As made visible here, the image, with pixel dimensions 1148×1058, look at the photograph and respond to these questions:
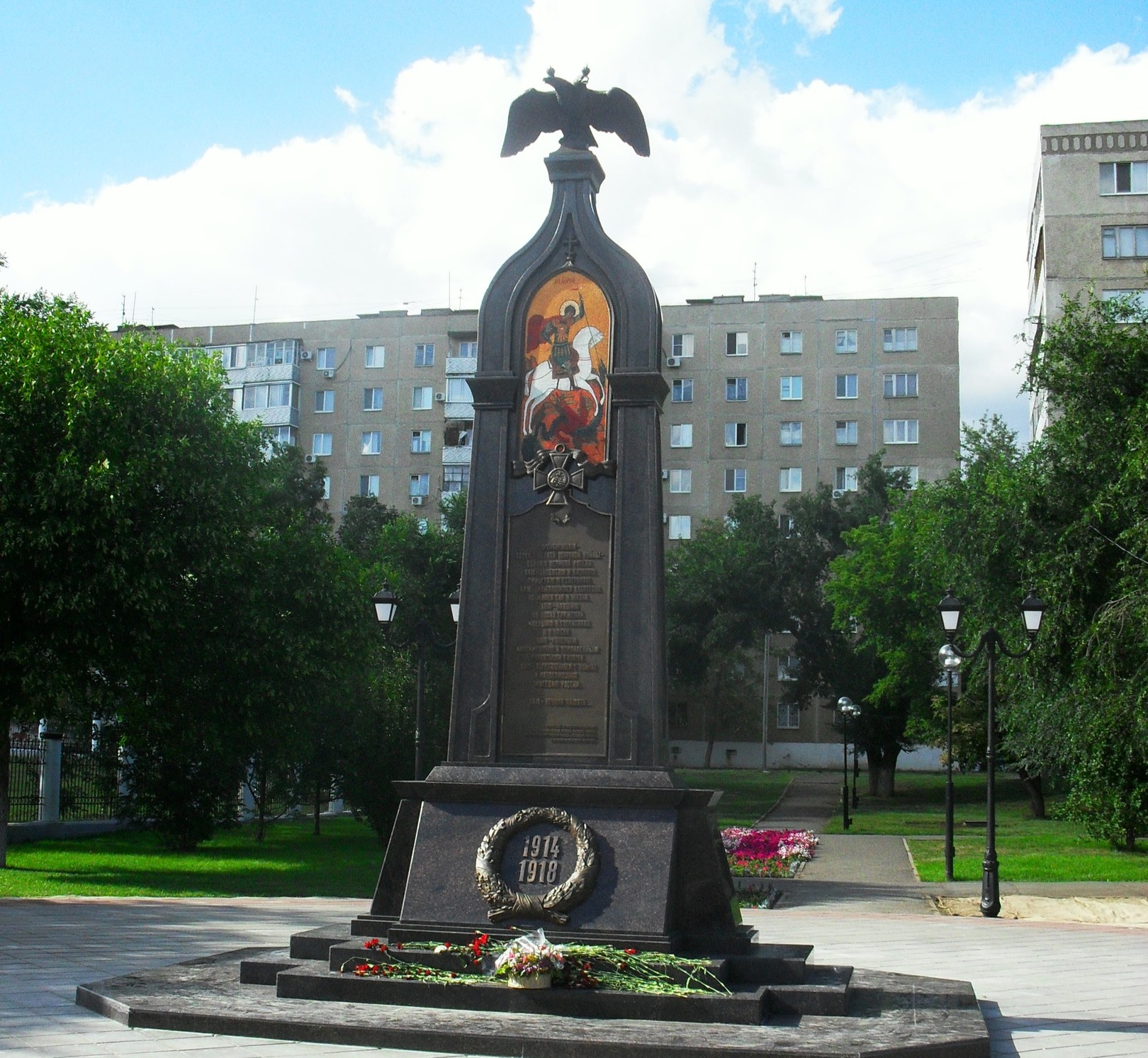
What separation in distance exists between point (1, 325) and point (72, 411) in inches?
96.4

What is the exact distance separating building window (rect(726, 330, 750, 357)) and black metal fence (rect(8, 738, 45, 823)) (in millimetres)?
38141

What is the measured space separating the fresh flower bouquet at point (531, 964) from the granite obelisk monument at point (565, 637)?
661 millimetres

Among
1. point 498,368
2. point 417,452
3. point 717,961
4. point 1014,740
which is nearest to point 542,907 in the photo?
point 717,961

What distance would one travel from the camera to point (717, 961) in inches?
331

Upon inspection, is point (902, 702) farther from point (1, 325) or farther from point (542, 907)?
point (542, 907)

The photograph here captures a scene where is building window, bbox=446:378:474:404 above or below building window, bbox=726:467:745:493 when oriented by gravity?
above

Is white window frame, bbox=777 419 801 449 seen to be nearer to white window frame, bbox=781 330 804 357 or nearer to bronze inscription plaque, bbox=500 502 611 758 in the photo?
white window frame, bbox=781 330 804 357

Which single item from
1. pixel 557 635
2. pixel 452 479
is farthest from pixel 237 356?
pixel 557 635

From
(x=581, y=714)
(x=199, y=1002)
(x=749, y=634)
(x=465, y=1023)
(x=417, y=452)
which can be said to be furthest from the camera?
(x=417, y=452)

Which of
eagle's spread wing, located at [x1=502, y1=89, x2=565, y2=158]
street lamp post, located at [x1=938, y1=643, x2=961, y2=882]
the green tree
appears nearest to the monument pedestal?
eagle's spread wing, located at [x1=502, y1=89, x2=565, y2=158]

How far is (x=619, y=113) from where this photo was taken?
10.7 metres

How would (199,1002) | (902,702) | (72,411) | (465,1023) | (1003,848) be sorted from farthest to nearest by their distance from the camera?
1. (902,702)
2. (1003,848)
3. (72,411)
4. (199,1002)
5. (465,1023)

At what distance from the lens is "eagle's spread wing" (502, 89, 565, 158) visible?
35.2ft

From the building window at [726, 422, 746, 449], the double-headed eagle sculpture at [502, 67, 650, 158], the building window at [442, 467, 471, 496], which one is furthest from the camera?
the building window at [726, 422, 746, 449]
